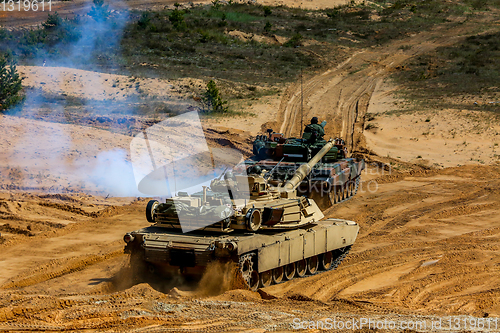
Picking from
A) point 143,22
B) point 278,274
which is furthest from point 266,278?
point 143,22

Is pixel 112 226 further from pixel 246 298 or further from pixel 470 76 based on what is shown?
pixel 470 76

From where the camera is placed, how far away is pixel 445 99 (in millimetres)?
33562

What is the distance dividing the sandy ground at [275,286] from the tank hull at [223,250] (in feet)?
1.44

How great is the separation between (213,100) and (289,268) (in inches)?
714

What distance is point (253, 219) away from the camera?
11.8m

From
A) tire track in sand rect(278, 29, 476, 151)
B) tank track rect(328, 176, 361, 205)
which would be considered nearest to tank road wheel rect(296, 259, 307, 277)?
tank track rect(328, 176, 361, 205)

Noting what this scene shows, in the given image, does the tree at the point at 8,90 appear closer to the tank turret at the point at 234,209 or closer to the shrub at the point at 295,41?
the tank turret at the point at 234,209

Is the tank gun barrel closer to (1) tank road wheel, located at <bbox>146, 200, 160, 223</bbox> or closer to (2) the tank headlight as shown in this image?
(1) tank road wheel, located at <bbox>146, 200, 160, 223</bbox>

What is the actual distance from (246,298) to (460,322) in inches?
144

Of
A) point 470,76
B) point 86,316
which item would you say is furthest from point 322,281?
point 470,76

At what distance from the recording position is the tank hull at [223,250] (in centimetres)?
1115

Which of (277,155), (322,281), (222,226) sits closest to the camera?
(222,226)

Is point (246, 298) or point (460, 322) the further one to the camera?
point (246, 298)

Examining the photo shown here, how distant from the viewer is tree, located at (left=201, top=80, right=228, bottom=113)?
1184 inches
